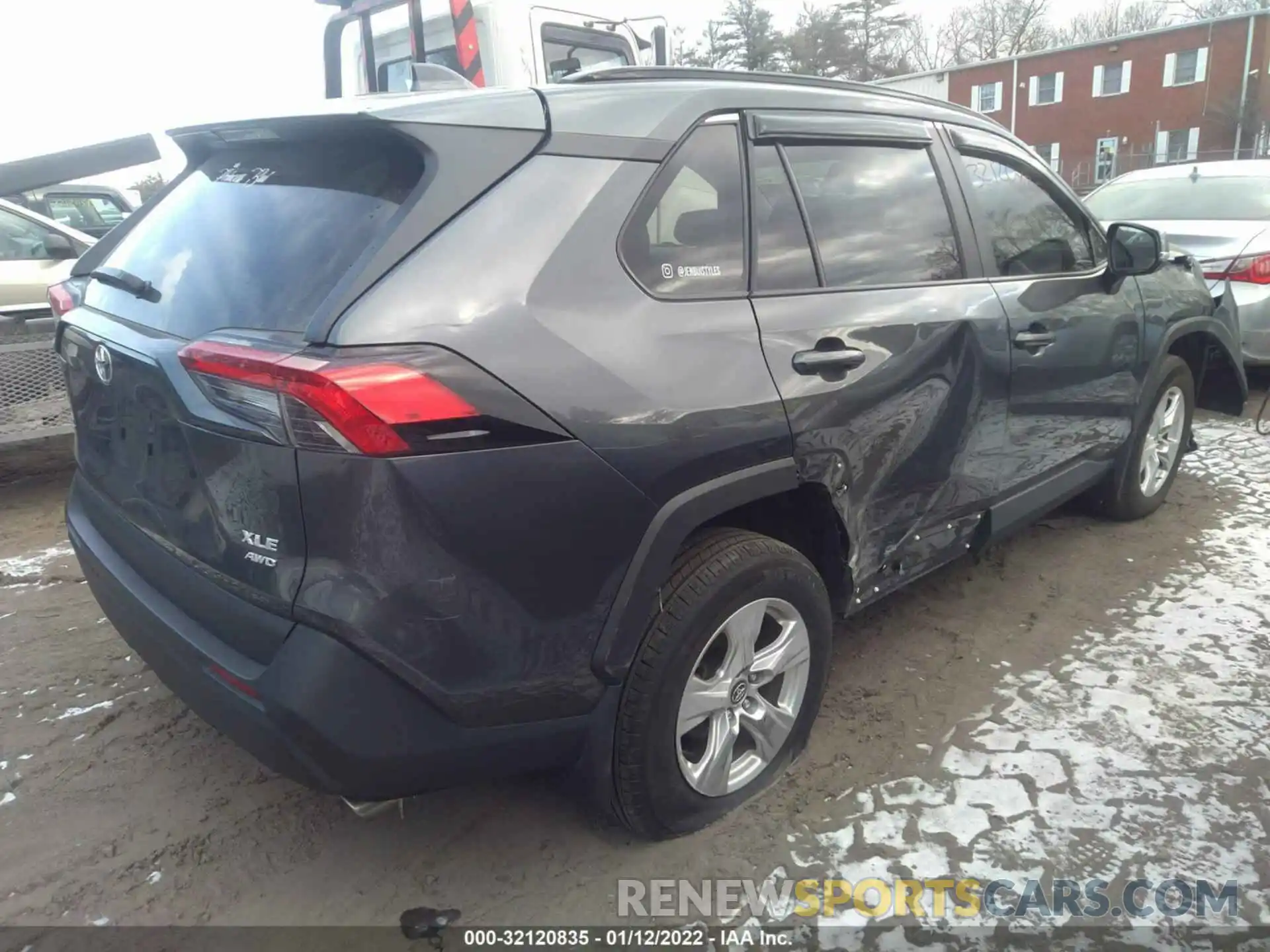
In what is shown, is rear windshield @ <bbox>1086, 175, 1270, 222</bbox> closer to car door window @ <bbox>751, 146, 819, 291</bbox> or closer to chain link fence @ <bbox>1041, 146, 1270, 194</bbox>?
car door window @ <bbox>751, 146, 819, 291</bbox>

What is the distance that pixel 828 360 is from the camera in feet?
8.07

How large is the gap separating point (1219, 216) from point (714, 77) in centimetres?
590

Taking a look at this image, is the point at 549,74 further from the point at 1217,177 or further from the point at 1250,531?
the point at 1250,531

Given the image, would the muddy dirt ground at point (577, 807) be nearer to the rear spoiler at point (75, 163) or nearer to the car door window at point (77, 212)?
the rear spoiler at point (75, 163)

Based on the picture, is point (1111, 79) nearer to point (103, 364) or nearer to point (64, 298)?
point (64, 298)

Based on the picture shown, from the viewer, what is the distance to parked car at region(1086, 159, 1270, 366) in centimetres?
625

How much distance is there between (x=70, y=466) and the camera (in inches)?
226

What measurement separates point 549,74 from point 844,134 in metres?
5.46

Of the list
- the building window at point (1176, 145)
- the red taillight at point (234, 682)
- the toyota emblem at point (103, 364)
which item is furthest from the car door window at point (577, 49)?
the building window at point (1176, 145)

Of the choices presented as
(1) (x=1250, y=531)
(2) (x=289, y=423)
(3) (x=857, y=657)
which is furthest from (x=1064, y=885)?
(1) (x=1250, y=531)

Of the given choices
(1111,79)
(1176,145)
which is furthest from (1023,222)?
(1111,79)

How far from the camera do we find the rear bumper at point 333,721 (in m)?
1.79

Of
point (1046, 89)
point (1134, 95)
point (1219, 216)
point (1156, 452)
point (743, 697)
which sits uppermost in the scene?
point (1046, 89)

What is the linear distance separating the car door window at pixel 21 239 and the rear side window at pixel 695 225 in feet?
16.3
